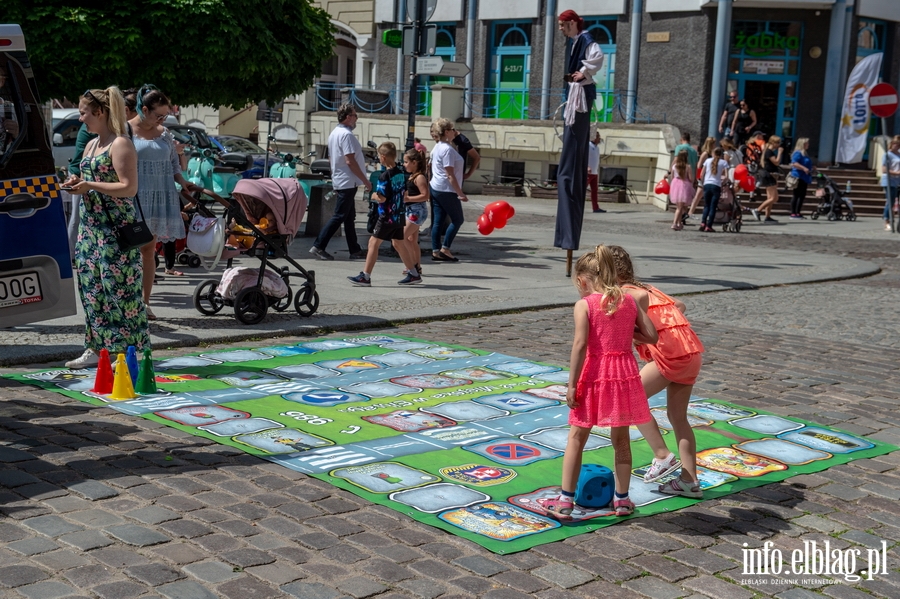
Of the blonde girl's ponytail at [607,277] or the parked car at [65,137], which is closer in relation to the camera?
the blonde girl's ponytail at [607,277]

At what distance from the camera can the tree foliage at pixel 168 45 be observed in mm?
14844

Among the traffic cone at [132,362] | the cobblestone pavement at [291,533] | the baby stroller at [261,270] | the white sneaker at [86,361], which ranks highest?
the baby stroller at [261,270]

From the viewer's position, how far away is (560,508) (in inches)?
196

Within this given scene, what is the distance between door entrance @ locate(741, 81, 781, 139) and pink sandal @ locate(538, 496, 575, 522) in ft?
91.7

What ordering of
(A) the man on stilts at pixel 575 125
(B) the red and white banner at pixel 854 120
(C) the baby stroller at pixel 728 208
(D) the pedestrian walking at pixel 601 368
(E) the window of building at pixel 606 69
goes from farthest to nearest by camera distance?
1. (E) the window of building at pixel 606 69
2. (B) the red and white banner at pixel 854 120
3. (C) the baby stroller at pixel 728 208
4. (A) the man on stilts at pixel 575 125
5. (D) the pedestrian walking at pixel 601 368

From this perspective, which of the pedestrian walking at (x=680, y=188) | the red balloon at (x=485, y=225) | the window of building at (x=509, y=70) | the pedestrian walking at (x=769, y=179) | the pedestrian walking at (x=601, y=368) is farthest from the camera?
the window of building at (x=509, y=70)

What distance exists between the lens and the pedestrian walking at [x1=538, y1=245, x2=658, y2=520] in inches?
192

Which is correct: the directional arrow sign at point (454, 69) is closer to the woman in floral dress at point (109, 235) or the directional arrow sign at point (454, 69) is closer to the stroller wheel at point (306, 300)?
the stroller wheel at point (306, 300)

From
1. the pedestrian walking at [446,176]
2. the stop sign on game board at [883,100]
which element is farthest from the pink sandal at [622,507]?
the stop sign on game board at [883,100]

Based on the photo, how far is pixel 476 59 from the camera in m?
35.3

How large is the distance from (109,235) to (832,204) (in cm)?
2138

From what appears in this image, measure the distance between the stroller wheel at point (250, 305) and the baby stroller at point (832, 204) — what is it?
19.1 m

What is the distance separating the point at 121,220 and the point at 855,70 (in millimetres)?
24675

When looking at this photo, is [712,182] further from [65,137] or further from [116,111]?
[116,111]
